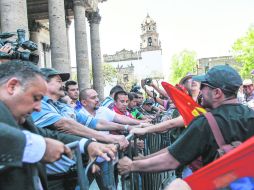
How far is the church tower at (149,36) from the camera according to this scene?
366 feet

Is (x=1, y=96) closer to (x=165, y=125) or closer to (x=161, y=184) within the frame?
(x=165, y=125)

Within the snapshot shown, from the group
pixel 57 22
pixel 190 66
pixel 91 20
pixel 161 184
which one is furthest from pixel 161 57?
pixel 161 184

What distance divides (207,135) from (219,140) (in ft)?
0.37

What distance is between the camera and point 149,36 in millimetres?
112875

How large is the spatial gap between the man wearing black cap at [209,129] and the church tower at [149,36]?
10755 cm

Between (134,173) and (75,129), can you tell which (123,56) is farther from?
(75,129)

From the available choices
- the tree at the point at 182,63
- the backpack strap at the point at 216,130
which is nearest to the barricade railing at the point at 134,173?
the backpack strap at the point at 216,130

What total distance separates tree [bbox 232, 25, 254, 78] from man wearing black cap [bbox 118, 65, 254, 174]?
170 feet

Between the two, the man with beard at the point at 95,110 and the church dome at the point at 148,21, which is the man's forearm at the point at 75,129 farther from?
the church dome at the point at 148,21

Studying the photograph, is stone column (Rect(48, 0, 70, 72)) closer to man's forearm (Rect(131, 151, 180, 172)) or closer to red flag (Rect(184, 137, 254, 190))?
man's forearm (Rect(131, 151, 180, 172))

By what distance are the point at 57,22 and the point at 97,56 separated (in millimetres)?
7587

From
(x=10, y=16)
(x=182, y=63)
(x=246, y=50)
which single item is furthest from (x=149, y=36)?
(x=10, y=16)

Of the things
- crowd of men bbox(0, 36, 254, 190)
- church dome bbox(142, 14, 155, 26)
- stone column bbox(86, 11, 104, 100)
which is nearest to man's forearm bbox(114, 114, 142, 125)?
crowd of men bbox(0, 36, 254, 190)

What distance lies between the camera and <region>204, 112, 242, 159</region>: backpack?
2.98m
